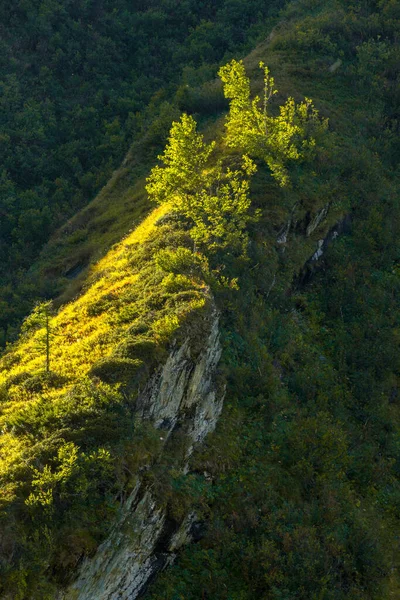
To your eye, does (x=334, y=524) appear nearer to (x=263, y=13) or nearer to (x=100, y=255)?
(x=100, y=255)

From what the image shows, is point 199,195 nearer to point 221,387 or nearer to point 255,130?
point 255,130

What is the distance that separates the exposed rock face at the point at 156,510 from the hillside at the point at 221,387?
6 cm

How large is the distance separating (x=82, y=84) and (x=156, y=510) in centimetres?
4576

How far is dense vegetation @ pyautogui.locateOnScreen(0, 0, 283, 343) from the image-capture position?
134 ft

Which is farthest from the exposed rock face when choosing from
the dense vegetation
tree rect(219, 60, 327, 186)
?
the dense vegetation

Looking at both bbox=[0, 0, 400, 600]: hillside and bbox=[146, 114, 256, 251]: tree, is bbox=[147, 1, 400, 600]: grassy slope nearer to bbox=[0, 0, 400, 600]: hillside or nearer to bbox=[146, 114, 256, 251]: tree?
bbox=[0, 0, 400, 600]: hillside

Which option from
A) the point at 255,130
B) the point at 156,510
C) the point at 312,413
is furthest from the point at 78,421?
the point at 255,130

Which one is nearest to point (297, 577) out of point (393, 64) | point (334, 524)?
point (334, 524)

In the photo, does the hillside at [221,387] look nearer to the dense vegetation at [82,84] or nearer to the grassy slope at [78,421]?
the grassy slope at [78,421]

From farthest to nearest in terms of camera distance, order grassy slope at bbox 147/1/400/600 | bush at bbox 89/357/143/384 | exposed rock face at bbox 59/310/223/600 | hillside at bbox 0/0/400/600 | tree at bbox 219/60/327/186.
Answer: tree at bbox 219/60/327/186 → grassy slope at bbox 147/1/400/600 → bush at bbox 89/357/143/384 → hillside at bbox 0/0/400/600 → exposed rock face at bbox 59/310/223/600

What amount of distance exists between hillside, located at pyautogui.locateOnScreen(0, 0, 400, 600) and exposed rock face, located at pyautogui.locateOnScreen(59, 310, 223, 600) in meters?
0.06

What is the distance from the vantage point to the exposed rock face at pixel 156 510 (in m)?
13.3

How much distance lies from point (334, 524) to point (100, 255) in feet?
57.2

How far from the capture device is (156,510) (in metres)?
14.7
